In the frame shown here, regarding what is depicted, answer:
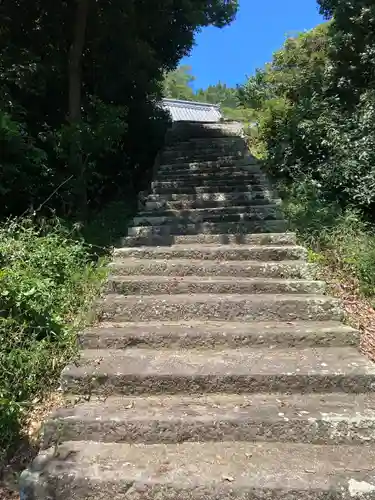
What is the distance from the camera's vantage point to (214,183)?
6.22 meters

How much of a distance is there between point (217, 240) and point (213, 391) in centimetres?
211

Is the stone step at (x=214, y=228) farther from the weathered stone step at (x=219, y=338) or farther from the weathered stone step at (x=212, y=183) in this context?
the weathered stone step at (x=219, y=338)

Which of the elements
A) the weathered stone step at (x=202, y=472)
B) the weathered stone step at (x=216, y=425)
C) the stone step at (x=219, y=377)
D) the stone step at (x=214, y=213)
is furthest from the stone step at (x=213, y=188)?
the weathered stone step at (x=202, y=472)

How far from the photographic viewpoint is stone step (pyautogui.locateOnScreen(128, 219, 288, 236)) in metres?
4.77

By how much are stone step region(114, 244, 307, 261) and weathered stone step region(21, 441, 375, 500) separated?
2106mm

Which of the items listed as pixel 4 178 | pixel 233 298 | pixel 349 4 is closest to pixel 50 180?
pixel 4 178

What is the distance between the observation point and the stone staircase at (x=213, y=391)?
209 cm

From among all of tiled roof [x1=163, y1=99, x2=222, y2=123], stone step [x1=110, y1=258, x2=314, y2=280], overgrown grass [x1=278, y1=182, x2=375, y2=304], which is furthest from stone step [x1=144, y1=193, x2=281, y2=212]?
tiled roof [x1=163, y1=99, x2=222, y2=123]

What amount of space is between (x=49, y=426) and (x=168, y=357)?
2.83 feet

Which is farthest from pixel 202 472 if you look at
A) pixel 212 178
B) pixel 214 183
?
pixel 212 178

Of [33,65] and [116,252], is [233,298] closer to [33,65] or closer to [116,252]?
[116,252]

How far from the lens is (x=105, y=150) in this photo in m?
6.04

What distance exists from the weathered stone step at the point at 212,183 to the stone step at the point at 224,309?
2916 millimetres

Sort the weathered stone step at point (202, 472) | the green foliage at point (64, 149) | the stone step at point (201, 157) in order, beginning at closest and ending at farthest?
the weathered stone step at point (202, 472)
the green foliage at point (64, 149)
the stone step at point (201, 157)
